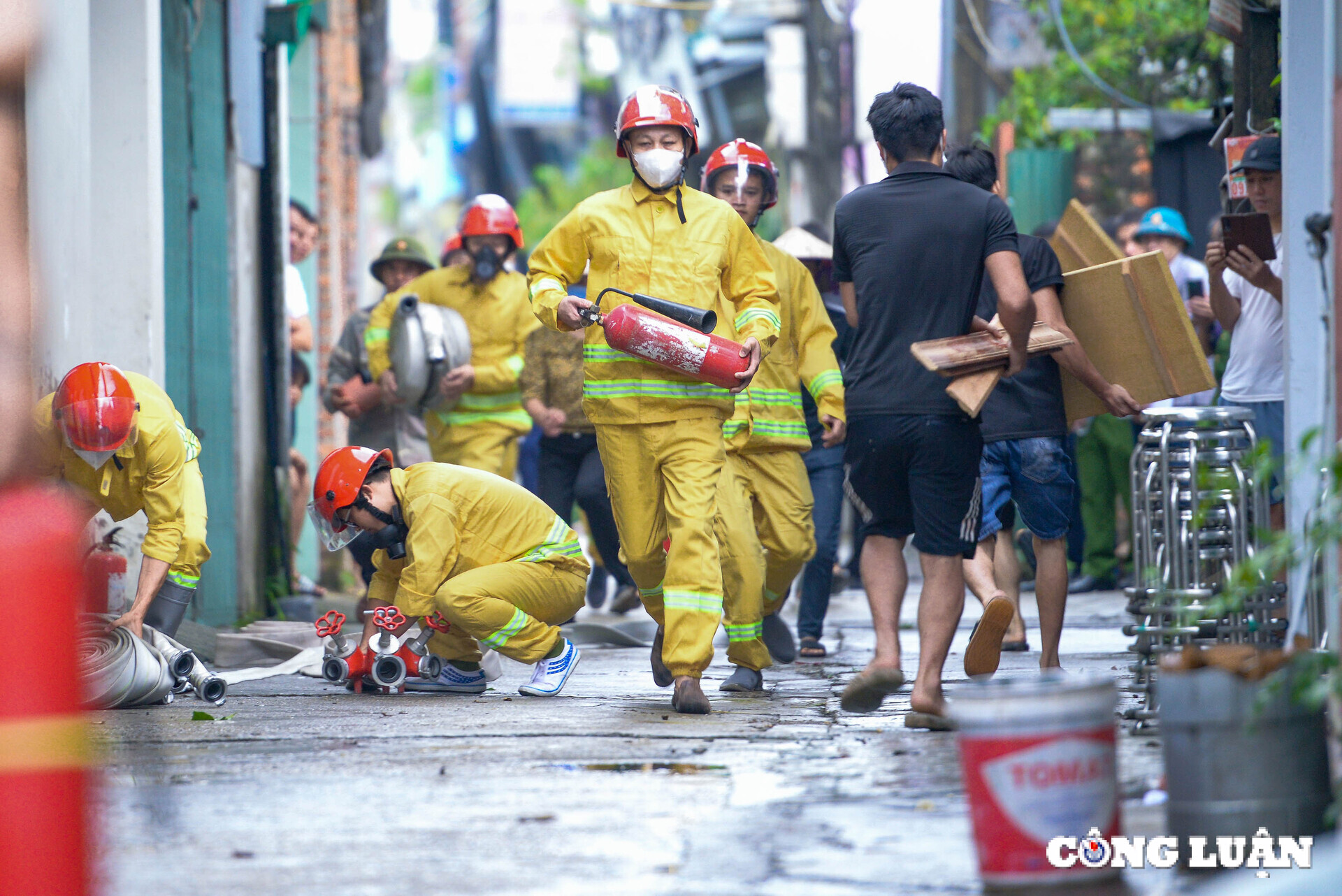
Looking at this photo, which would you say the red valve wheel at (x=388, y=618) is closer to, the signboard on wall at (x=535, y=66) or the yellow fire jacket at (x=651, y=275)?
the yellow fire jacket at (x=651, y=275)

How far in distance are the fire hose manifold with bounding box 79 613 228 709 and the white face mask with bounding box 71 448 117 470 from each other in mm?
554

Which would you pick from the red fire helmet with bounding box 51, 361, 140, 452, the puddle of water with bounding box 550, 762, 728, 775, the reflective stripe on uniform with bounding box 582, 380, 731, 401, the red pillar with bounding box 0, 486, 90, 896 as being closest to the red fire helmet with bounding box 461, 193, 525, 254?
the red fire helmet with bounding box 51, 361, 140, 452

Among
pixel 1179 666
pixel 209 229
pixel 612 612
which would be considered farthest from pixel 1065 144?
pixel 1179 666

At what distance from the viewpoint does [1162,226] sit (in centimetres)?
973

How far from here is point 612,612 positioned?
9.90 meters

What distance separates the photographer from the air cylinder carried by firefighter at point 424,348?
8664 millimetres

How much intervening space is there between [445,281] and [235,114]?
72.4 inches

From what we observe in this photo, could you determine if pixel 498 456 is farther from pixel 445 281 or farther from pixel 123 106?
pixel 123 106

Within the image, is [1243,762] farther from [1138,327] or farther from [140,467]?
[140,467]

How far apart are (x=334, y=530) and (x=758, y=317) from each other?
1773mm

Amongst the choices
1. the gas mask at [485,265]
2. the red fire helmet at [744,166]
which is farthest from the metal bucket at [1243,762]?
the gas mask at [485,265]

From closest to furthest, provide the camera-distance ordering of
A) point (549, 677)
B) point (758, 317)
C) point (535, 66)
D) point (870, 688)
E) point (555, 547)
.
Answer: point (870, 688) < point (758, 317) < point (549, 677) < point (555, 547) < point (535, 66)

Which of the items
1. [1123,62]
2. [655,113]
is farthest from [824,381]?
[1123,62]

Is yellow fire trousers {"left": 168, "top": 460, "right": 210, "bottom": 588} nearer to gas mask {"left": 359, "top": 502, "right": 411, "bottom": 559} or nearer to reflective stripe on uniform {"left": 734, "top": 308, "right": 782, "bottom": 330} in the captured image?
gas mask {"left": 359, "top": 502, "right": 411, "bottom": 559}
